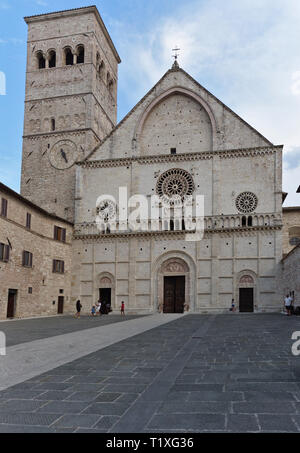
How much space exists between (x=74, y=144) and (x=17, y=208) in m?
14.5

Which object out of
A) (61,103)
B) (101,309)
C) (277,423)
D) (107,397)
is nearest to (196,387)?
(107,397)

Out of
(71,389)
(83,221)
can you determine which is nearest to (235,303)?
(83,221)

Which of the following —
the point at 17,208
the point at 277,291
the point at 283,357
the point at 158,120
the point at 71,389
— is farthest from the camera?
the point at 158,120

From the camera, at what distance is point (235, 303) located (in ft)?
114

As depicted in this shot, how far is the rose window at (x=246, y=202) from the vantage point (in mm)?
35594

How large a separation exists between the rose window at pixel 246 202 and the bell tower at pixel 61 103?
15.3 metres

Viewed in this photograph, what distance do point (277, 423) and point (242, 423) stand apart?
1.35 ft

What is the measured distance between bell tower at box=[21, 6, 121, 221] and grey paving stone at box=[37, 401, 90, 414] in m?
35.4

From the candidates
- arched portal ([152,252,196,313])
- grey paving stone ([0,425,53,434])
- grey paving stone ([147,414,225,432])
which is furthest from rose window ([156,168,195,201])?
grey paving stone ([0,425,53,434])

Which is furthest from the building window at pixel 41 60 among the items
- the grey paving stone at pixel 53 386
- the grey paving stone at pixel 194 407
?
the grey paving stone at pixel 194 407

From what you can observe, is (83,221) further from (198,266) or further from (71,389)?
(71,389)

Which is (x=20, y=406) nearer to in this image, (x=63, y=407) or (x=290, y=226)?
(x=63, y=407)

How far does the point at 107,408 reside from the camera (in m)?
6.05

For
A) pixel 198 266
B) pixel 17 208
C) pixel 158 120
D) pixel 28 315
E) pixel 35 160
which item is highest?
pixel 158 120
